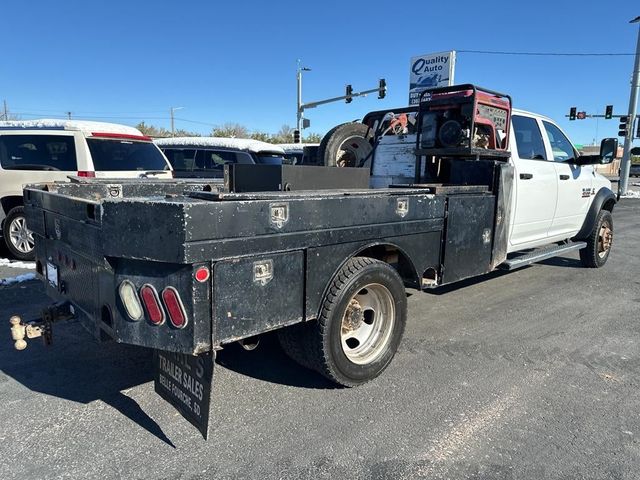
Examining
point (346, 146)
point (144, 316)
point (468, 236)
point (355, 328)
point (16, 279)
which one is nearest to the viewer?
point (144, 316)

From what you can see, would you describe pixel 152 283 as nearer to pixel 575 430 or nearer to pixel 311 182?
pixel 311 182

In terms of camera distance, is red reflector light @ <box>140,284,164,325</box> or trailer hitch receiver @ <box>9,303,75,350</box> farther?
trailer hitch receiver @ <box>9,303,75,350</box>

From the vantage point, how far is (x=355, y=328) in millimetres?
3654

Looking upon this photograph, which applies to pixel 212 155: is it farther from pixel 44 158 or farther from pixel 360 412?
pixel 360 412

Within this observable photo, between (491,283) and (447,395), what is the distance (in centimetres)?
347

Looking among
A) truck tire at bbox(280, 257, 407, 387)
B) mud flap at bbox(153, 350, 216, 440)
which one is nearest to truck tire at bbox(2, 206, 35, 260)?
mud flap at bbox(153, 350, 216, 440)

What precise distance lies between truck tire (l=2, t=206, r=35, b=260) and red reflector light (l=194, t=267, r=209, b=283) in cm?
622

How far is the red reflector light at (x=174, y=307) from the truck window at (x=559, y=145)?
5.20 meters

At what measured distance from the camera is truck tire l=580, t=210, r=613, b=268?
7398 mm

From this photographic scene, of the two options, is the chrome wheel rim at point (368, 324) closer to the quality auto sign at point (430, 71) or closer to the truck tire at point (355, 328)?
the truck tire at point (355, 328)

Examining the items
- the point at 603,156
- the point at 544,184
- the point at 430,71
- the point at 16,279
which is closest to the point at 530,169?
the point at 544,184

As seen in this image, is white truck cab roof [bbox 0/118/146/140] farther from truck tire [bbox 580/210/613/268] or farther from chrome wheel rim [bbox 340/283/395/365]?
truck tire [bbox 580/210/613/268]

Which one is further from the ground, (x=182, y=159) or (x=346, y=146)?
(x=346, y=146)

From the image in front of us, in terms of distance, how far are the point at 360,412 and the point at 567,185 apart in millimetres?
4575
